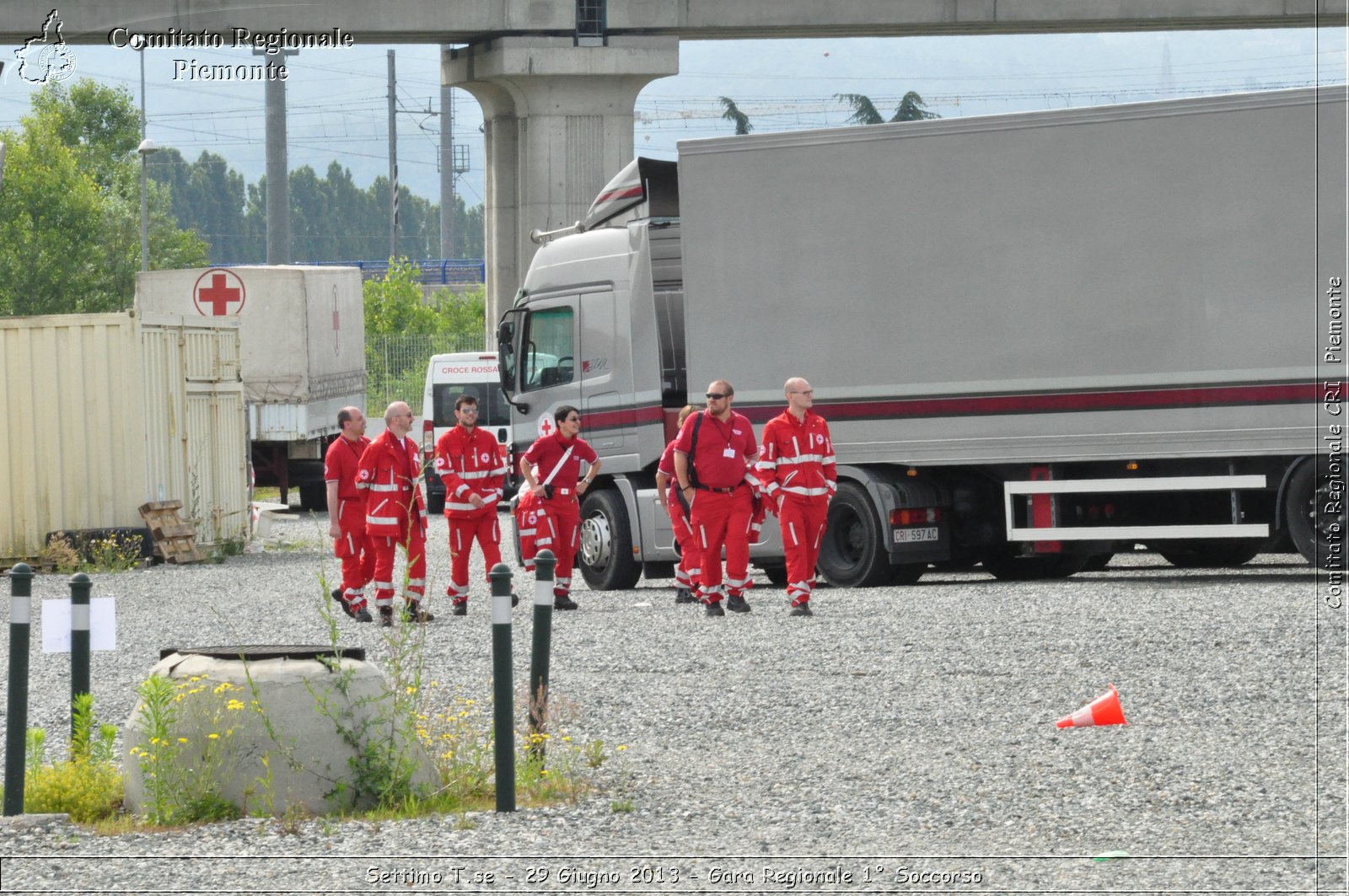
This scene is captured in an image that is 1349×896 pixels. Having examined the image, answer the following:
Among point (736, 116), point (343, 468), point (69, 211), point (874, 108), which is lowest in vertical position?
point (343, 468)

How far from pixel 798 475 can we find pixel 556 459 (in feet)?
7.86

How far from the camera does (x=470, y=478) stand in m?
14.7

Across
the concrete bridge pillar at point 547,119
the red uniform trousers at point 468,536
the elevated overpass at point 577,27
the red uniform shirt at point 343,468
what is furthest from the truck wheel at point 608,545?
the concrete bridge pillar at point 547,119

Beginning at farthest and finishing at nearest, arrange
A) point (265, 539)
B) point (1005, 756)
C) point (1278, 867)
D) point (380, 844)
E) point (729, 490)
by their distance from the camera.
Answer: point (265, 539), point (729, 490), point (1005, 756), point (380, 844), point (1278, 867)

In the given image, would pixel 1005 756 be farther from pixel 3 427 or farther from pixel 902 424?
pixel 3 427

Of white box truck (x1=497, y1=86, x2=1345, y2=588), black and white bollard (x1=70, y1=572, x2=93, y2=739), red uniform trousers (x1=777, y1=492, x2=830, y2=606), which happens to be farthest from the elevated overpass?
black and white bollard (x1=70, y1=572, x2=93, y2=739)

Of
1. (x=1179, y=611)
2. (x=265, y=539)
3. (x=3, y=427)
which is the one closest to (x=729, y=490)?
(x=1179, y=611)

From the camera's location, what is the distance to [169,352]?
71.7 ft

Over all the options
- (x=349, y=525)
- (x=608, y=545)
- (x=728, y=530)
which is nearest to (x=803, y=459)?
(x=728, y=530)

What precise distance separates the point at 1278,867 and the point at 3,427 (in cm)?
1667

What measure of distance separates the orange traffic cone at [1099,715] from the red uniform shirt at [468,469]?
661 cm

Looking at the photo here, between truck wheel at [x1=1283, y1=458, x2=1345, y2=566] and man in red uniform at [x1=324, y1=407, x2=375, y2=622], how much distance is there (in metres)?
6.92

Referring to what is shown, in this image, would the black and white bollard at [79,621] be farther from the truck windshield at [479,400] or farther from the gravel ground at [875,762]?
the truck windshield at [479,400]

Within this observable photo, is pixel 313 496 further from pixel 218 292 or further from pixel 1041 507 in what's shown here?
pixel 1041 507
